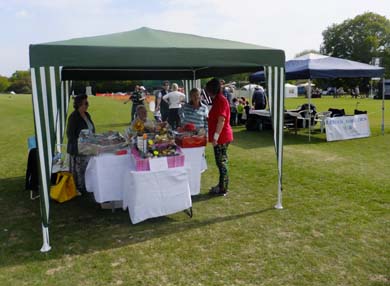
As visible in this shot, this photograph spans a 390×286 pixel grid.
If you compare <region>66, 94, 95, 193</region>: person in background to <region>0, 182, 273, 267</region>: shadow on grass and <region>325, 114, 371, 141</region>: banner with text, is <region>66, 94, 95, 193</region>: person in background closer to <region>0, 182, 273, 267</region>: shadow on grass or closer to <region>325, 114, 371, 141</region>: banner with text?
<region>0, 182, 273, 267</region>: shadow on grass

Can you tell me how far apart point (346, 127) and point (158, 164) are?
24.7 feet

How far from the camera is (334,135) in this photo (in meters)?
9.59

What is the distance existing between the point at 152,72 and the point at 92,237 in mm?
4240

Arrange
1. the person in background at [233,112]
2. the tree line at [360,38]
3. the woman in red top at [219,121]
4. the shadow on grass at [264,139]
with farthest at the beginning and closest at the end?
the tree line at [360,38] → the person in background at [233,112] → the shadow on grass at [264,139] → the woman in red top at [219,121]

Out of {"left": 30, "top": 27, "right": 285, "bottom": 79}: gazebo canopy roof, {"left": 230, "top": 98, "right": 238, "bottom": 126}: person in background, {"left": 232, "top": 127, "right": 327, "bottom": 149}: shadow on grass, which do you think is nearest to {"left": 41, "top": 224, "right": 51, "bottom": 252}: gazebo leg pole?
{"left": 30, "top": 27, "right": 285, "bottom": 79}: gazebo canopy roof

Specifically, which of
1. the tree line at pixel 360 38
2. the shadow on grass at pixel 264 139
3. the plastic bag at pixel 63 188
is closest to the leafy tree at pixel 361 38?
the tree line at pixel 360 38

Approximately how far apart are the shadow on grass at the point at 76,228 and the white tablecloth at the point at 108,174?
0.30m

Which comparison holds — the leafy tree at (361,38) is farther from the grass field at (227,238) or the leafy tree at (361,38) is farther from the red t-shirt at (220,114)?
the red t-shirt at (220,114)

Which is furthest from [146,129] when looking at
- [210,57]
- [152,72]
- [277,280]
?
[152,72]

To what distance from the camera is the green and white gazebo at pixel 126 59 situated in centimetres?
324

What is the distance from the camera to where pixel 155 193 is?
154 inches

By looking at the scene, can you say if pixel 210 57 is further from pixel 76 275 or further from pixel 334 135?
pixel 334 135

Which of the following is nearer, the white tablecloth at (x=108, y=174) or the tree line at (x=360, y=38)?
the white tablecloth at (x=108, y=174)

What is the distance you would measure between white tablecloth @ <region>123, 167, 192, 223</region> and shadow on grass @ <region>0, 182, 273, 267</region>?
0.20 m
